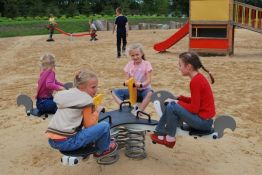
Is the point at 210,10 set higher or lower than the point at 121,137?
higher

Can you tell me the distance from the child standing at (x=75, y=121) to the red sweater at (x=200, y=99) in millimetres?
838

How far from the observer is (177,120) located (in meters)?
3.53

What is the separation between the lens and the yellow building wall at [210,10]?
12203mm

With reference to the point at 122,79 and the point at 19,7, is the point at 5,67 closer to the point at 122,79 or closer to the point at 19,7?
the point at 122,79

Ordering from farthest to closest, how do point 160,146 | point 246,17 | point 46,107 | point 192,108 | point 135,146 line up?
1. point 246,17
2. point 160,146
3. point 46,107
4. point 135,146
5. point 192,108

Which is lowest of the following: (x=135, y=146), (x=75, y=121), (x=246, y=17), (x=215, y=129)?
(x=135, y=146)

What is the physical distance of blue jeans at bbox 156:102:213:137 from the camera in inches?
136

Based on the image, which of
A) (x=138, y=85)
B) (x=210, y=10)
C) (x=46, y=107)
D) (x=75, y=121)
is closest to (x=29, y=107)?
(x=46, y=107)

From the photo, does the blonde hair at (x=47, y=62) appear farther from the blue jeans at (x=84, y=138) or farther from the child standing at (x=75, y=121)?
the blue jeans at (x=84, y=138)

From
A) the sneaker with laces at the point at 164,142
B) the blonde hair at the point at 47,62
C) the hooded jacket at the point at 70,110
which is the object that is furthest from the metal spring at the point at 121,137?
the blonde hair at the point at 47,62

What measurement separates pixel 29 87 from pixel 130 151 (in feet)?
14.1

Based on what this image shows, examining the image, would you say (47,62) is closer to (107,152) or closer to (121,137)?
(121,137)

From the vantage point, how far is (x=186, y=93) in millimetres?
6863

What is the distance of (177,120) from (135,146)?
0.58m
